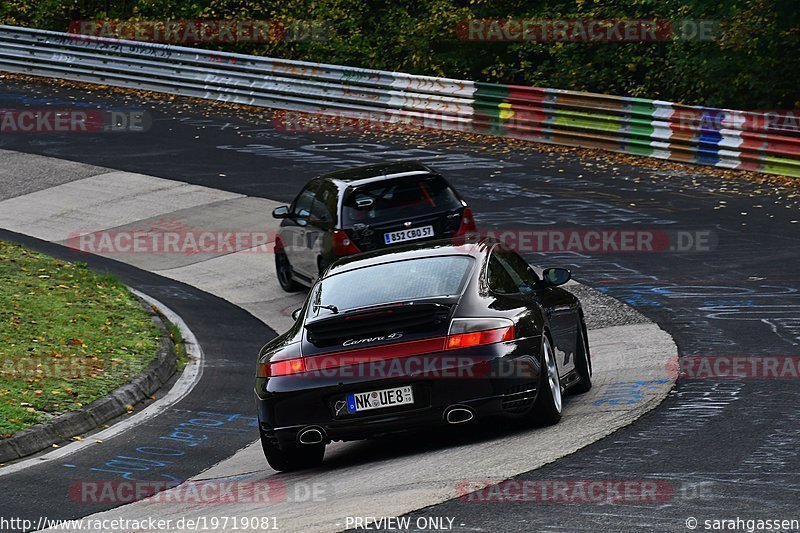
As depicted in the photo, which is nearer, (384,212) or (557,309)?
(557,309)

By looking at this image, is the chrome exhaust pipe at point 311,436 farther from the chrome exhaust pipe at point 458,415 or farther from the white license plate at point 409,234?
the white license plate at point 409,234

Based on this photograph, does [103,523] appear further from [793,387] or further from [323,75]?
[323,75]

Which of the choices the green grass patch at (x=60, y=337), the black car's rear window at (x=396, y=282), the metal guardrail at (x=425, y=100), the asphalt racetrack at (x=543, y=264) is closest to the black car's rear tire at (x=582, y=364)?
the asphalt racetrack at (x=543, y=264)

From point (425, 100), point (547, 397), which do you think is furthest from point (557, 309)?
point (425, 100)

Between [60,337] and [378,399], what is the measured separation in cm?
653

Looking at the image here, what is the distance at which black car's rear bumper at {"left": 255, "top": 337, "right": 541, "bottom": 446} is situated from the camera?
876 cm

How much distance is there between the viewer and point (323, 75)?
31.8 m

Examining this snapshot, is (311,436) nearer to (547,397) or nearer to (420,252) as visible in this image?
(547,397)

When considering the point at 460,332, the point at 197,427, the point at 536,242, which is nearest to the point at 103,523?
the point at 460,332

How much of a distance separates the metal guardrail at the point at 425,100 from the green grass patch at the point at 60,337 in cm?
1159

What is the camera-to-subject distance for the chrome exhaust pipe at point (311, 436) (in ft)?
29.2

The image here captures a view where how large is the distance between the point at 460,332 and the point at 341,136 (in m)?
20.8

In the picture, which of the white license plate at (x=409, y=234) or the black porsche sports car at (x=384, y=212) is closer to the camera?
the white license plate at (x=409, y=234)

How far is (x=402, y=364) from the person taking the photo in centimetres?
877
